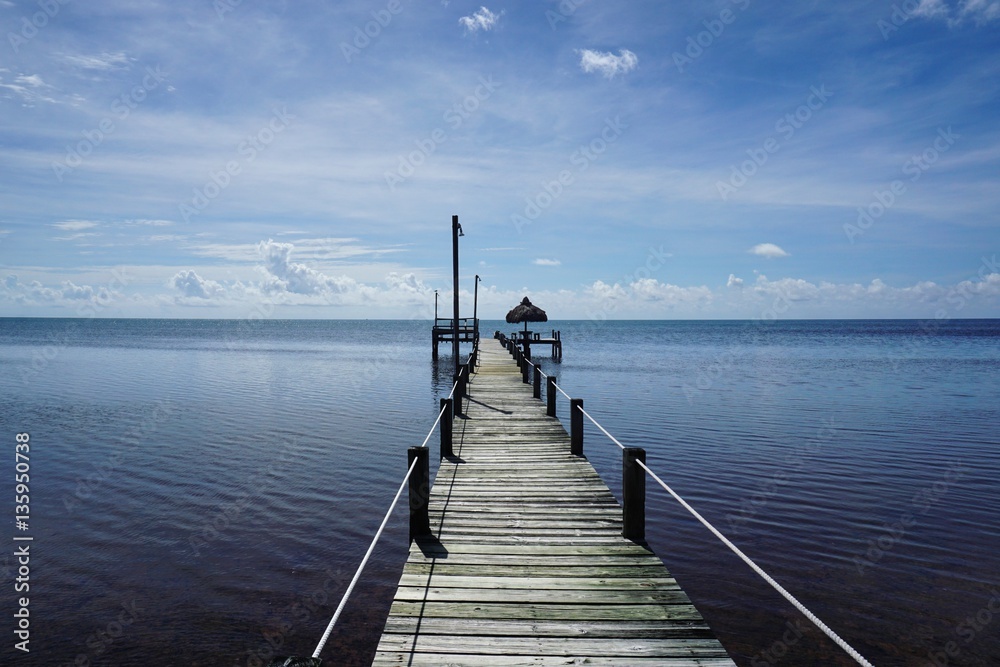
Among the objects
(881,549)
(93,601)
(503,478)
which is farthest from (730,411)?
(93,601)

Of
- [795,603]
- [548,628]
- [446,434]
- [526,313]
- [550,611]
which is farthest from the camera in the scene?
[526,313]

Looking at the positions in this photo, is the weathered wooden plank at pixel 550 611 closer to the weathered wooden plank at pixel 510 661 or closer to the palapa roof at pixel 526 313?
the weathered wooden plank at pixel 510 661

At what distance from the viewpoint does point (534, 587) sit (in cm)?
549

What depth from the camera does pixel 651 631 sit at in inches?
188

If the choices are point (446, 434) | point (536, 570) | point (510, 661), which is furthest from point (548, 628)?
point (446, 434)

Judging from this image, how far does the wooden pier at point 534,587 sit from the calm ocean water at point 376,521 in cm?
150

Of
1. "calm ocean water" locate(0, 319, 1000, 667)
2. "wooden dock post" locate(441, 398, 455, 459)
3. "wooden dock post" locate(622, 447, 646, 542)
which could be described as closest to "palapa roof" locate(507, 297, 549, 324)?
"calm ocean water" locate(0, 319, 1000, 667)

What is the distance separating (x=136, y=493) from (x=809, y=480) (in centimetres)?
1384

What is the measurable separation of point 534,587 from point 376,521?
18.3 feet

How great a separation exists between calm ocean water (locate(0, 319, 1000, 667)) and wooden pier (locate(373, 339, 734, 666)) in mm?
1503

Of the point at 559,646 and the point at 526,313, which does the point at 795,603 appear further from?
the point at 526,313

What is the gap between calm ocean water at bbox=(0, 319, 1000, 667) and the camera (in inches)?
270

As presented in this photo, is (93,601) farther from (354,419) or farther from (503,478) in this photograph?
(354,419)

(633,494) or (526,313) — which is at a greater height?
(526,313)
